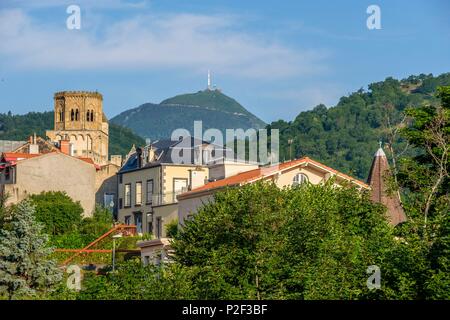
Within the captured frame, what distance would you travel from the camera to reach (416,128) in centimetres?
7844

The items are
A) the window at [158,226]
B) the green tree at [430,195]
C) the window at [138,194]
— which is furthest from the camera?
the window at [138,194]

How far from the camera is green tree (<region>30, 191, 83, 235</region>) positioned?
Result: 98812 mm

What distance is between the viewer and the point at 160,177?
101688 millimetres

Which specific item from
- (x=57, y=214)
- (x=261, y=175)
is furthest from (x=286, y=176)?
(x=57, y=214)

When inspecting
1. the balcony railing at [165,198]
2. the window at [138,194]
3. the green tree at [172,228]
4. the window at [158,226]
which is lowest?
the green tree at [172,228]

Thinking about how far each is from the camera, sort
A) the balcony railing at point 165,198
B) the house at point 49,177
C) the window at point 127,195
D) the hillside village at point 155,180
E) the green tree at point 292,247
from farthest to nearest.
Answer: the house at point 49,177 < the window at point 127,195 < the balcony railing at point 165,198 < the hillside village at point 155,180 < the green tree at point 292,247

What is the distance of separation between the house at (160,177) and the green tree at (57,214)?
11.7 ft

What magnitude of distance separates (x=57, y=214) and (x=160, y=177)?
673cm

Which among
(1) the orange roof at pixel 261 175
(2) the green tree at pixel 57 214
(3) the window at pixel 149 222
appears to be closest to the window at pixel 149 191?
(3) the window at pixel 149 222

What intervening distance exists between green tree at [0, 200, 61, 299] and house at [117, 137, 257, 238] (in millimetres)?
20189

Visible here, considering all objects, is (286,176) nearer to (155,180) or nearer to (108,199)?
(155,180)

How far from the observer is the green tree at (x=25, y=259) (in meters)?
70.9

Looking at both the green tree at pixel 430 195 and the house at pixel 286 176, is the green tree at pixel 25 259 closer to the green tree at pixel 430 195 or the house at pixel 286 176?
the house at pixel 286 176
